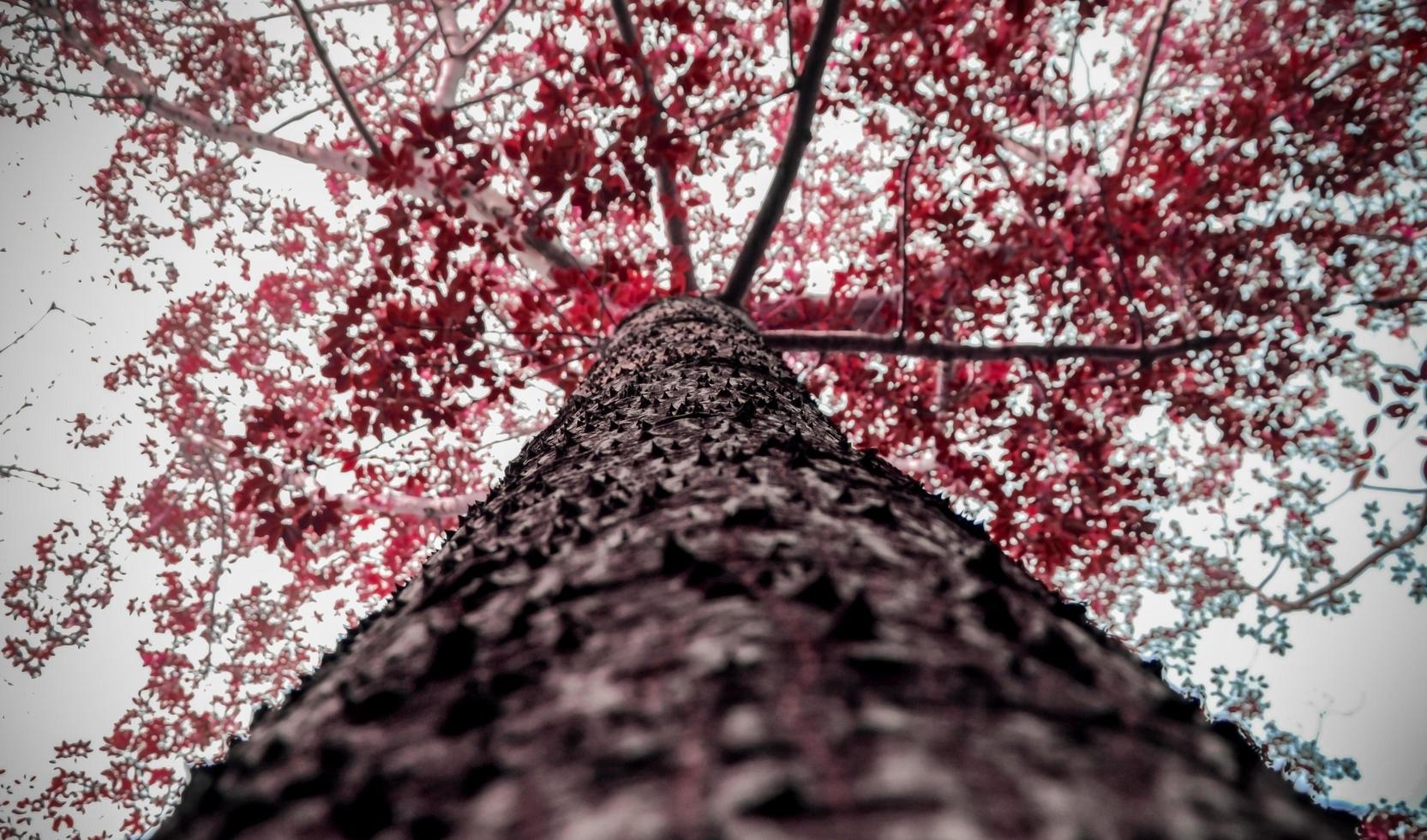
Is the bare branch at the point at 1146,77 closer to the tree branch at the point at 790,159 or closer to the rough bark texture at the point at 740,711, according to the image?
the tree branch at the point at 790,159

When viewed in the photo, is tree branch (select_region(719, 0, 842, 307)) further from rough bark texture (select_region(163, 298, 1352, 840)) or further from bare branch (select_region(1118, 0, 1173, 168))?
rough bark texture (select_region(163, 298, 1352, 840))

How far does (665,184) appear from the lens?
19.8 feet

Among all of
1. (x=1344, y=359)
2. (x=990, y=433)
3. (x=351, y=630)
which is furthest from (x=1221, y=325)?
(x=351, y=630)

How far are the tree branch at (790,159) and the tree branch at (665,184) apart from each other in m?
0.41

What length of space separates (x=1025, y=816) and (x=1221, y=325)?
6386 millimetres

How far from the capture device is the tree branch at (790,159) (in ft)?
14.3

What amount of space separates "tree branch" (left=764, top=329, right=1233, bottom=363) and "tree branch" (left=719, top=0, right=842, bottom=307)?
0.50m

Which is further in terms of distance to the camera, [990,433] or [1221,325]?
[990,433]

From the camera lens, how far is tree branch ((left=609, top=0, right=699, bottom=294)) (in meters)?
4.30

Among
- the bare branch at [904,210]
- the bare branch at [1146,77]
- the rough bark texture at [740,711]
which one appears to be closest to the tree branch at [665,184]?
the bare branch at [904,210]

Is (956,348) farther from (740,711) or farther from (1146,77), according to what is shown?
(740,711)

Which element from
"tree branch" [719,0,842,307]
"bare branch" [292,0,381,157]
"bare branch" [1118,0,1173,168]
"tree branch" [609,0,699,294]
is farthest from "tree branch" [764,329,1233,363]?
"bare branch" [292,0,381,157]

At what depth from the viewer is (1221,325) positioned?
548cm

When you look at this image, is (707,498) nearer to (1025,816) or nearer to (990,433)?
(1025,816)
